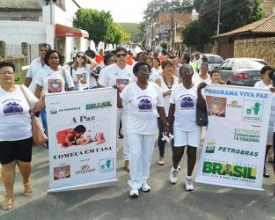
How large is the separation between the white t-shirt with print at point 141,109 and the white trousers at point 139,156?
0.10 metres

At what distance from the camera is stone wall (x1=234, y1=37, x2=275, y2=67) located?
24513 mm

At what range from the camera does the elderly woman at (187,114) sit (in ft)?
17.5

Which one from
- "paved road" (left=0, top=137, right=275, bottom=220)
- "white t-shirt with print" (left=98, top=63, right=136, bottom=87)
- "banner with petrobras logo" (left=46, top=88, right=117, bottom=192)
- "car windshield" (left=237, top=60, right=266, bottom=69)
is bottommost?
"paved road" (left=0, top=137, right=275, bottom=220)

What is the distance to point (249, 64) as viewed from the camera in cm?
1579

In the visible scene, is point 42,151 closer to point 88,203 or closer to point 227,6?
point 88,203

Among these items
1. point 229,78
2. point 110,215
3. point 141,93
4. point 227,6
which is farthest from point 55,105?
point 227,6

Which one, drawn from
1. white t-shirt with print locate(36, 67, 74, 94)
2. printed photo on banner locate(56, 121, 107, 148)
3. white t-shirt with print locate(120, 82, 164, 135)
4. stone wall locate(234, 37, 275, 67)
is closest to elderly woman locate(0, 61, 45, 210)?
printed photo on banner locate(56, 121, 107, 148)

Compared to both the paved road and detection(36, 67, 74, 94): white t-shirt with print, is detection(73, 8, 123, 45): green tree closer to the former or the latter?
detection(36, 67, 74, 94): white t-shirt with print

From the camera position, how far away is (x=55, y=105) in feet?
16.4

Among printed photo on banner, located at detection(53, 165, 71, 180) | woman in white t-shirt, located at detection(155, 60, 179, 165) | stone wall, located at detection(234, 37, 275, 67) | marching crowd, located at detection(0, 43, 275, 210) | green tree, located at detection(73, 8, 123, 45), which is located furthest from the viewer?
green tree, located at detection(73, 8, 123, 45)

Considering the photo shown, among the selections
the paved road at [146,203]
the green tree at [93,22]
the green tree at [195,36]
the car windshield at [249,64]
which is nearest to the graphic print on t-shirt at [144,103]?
the paved road at [146,203]

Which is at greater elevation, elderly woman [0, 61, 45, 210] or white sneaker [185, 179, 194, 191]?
elderly woman [0, 61, 45, 210]

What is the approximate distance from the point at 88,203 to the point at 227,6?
40599 mm

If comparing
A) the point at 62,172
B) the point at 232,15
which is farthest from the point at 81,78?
the point at 232,15
